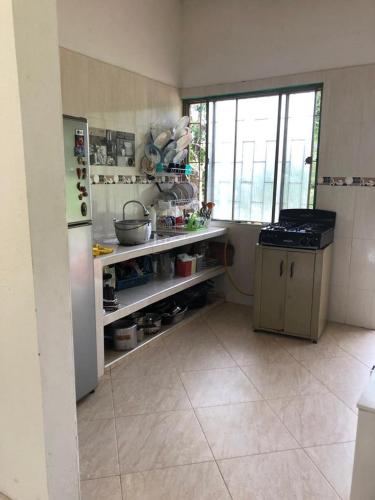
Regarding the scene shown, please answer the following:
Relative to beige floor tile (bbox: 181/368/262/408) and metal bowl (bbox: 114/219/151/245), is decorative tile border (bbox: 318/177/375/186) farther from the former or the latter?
beige floor tile (bbox: 181/368/262/408)

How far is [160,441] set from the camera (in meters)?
2.10

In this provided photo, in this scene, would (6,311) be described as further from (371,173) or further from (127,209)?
(371,173)

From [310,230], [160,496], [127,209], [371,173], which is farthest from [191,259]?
[160,496]

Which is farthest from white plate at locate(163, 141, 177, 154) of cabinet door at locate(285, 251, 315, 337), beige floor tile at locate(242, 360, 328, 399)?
beige floor tile at locate(242, 360, 328, 399)

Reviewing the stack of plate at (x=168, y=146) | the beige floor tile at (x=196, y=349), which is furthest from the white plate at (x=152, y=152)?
the beige floor tile at (x=196, y=349)

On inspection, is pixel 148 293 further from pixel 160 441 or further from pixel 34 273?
pixel 34 273

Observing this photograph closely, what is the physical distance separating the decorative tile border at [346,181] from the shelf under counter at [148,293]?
1.36 meters

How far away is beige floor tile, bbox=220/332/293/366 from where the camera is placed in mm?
3045

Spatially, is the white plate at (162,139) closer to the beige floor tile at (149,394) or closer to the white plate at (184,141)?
the white plate at (184,141)

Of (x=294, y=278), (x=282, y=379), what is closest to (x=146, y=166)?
(x=294, y=278)

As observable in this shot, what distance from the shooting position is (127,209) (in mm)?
3656

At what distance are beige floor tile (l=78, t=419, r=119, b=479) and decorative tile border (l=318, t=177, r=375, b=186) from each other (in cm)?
270

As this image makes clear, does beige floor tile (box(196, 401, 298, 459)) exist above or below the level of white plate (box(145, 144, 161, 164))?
below

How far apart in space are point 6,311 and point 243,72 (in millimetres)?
3463
